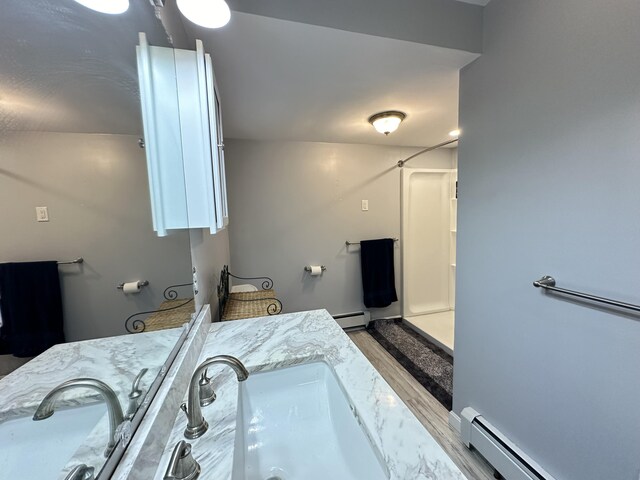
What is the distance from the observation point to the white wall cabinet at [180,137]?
806 mm

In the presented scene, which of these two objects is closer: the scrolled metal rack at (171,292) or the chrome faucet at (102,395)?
the chrome faucet at (102,395)

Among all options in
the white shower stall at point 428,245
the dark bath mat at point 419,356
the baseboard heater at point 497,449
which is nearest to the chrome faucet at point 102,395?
the baseboard heater at point 497,449

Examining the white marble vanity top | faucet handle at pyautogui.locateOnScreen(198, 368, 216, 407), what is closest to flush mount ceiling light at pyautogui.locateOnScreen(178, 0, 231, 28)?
the white marble vanity top

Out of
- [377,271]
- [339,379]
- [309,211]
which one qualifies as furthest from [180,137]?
[377,271]

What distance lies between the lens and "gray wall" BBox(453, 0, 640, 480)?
89cm

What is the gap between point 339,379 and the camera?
33.3 inches

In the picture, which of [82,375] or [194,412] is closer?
[82,375]

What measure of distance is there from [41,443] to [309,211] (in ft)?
8.42

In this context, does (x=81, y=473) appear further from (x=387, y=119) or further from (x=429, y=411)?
(x=387, y=119)

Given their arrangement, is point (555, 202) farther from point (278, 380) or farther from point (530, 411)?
point (278, 380)

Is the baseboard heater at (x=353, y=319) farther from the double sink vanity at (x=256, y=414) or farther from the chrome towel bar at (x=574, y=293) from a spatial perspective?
the chrome towel bar at (x=574, y=293)

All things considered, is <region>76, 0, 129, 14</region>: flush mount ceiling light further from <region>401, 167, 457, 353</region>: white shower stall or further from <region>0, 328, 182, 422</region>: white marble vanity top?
<region>401, 167, 457, 353</region>: white shower stall

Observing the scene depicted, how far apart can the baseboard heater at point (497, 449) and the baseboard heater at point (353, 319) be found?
1599 mm

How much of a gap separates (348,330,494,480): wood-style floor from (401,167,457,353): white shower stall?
2.83ft
